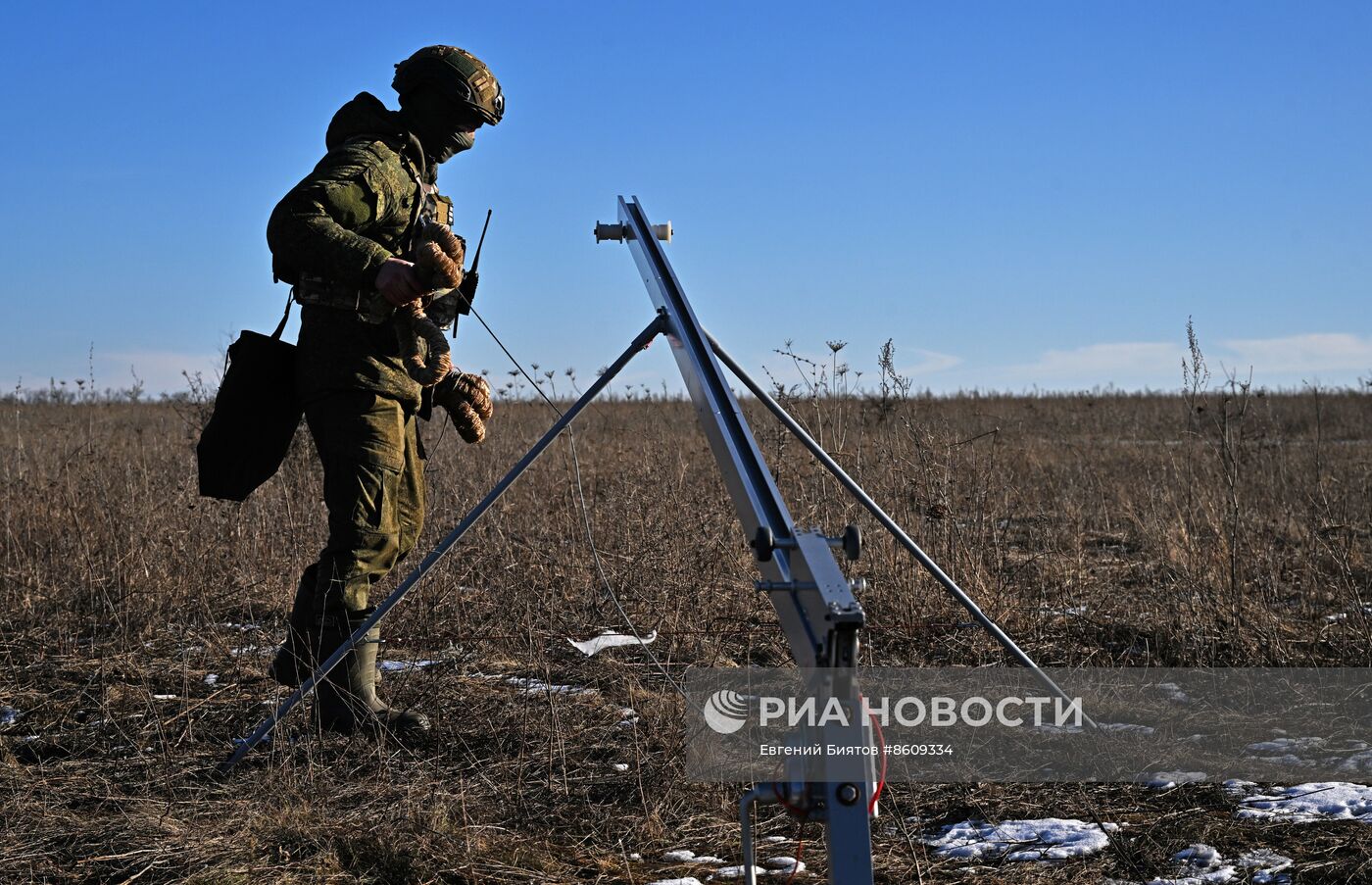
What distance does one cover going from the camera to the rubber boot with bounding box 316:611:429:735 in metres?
3.88

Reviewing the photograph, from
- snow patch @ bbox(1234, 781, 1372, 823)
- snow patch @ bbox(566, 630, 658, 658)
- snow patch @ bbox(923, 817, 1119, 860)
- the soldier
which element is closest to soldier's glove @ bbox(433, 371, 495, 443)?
the soldier

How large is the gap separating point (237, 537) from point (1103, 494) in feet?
20.3

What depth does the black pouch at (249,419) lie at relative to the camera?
3.84 metres

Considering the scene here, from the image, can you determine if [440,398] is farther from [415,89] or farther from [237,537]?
[237,537]

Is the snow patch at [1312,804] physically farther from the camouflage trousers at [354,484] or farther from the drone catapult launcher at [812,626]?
the camouflage trousers at [354,484]

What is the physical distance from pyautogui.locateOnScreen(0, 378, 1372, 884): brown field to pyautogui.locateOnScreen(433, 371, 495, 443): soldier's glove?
0.84 metres

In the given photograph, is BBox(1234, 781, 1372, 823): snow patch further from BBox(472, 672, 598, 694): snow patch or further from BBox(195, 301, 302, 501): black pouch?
BBox(195, 301, 302, 501): black pouch

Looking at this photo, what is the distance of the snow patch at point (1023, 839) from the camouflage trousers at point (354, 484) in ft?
6.58

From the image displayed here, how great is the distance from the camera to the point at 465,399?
4207mm

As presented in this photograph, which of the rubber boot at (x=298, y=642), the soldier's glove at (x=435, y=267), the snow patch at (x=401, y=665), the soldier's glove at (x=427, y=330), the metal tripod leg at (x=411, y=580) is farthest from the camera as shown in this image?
the snow patch at (x=401, y=665)

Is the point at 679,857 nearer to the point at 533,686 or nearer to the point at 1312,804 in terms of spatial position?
the point at 533,686

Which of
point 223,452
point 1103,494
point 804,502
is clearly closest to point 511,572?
point 804,502

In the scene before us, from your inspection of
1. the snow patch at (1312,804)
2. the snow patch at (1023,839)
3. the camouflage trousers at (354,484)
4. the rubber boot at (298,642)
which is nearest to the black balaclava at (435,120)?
the camouflage trousers at (354,484)

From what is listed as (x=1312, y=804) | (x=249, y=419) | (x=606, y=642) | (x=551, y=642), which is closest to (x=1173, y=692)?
(x=1312, y=804)
